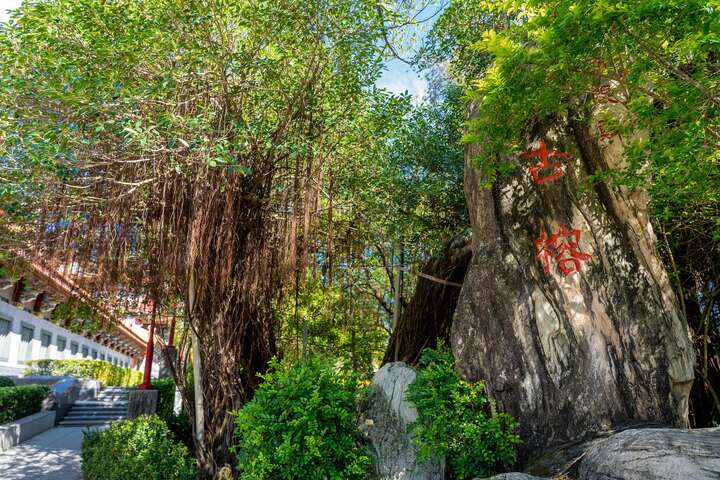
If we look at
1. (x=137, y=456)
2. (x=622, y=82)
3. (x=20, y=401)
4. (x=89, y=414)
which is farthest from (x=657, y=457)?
(x=89, y=414)

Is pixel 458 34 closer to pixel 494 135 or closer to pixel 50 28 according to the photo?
pixel 494 135

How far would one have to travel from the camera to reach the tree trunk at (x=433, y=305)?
6879 millimetres

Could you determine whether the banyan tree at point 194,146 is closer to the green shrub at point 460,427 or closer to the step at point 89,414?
the green shrub at point 460,427

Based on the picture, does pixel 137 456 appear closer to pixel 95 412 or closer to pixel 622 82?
pixel 622 82

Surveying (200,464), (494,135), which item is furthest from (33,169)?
(494,135)

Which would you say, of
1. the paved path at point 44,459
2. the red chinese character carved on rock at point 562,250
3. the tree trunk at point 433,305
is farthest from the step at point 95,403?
the red chinese character carved on rock at point 562,250

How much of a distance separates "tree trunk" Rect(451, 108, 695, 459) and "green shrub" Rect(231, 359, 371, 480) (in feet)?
4.04

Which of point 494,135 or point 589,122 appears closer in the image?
point 494,135

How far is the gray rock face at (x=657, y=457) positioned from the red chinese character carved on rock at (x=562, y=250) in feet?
5.47

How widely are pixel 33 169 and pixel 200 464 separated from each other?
3.70 meters

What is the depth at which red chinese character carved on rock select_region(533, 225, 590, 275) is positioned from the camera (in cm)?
466

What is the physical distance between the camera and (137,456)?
5609 mm

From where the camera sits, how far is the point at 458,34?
7.04m

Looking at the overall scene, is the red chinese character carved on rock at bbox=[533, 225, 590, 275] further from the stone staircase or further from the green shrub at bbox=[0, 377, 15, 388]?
the green shrub at bbox=[0, 377, 15, 388]
